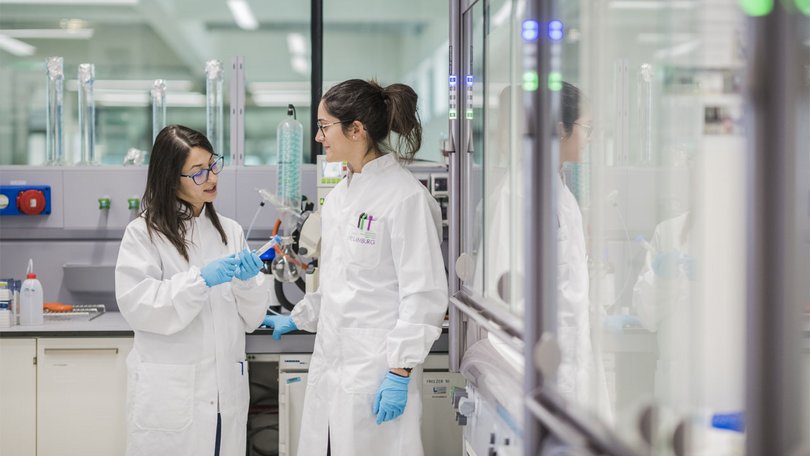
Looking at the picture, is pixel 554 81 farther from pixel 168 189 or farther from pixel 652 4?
pixel 168 189

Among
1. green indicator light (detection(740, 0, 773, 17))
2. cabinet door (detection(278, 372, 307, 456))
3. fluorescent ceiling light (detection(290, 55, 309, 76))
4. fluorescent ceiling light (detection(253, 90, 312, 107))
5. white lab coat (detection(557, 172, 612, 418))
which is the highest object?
fluorescent ceiling light (detection(290, 55, 309, 76))

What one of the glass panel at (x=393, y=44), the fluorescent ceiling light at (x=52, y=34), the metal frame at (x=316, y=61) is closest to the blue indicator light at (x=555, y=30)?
the metal frame at (x=316, y=61)

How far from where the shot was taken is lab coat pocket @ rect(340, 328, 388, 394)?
6.84 ft

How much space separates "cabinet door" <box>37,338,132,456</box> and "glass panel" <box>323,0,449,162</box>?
2033 millimetres

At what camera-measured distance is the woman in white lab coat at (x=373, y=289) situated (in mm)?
2045

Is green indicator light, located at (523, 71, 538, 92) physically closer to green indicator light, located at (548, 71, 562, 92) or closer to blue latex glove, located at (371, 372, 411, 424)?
green indicator light, located at (548, 71, 562, 92)

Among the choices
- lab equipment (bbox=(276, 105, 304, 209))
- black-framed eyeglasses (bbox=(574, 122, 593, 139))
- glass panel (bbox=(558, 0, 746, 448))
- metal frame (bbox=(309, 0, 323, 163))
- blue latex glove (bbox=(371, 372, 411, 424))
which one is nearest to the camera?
glass panel (bbox=(558, 0, 746, 448))

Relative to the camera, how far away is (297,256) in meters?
2.63

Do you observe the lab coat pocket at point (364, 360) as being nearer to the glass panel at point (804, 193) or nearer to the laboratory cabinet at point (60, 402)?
the laboratory cabinet at point (60, 402)

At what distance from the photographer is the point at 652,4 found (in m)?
1.26

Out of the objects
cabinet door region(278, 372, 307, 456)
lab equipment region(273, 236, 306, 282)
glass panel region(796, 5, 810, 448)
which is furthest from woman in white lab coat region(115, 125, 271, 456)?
glass panel region(796, 5, 810, 448)

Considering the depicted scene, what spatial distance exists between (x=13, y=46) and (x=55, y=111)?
160 centimetres

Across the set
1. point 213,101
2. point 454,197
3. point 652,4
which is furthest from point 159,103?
point 652,4

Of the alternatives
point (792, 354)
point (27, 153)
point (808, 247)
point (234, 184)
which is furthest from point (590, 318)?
point (27, 153)
